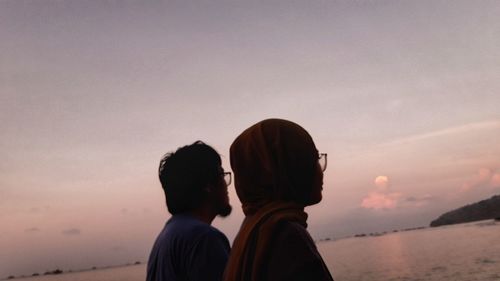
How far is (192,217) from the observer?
3369 mm

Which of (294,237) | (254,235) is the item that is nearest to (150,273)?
(254,235)

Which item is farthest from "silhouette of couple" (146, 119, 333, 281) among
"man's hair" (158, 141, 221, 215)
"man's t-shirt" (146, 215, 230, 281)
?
"man's hair" (158, 141, 221, 215)

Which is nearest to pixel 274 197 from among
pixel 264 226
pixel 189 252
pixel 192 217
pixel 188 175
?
pixel 264 226

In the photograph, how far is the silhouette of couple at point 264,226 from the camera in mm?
2074

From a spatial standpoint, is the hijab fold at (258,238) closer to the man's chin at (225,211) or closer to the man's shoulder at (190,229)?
the man's shoulder at (190,229)

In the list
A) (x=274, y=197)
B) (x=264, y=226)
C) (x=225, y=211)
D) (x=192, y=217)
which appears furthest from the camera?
(x=225, y=211)

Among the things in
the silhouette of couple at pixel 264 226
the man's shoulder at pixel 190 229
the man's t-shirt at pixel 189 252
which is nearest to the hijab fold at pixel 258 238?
the silhouette of couple at pixel 264 226

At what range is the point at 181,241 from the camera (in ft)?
10.4

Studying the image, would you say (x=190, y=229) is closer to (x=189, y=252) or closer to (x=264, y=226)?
(x=189, y=252)

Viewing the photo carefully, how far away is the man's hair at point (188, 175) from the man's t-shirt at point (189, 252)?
122mm

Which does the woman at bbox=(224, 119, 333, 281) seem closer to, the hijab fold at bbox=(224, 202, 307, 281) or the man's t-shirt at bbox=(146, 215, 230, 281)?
the hijab fold at bbox=(224, 202, 307, 281)

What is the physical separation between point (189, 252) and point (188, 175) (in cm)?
64

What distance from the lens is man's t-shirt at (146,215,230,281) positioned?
2982 millimetres

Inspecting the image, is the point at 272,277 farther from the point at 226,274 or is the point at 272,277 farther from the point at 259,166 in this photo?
the point at 259,166
